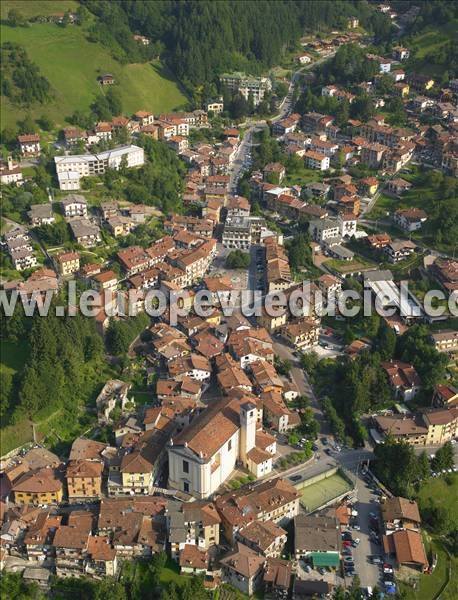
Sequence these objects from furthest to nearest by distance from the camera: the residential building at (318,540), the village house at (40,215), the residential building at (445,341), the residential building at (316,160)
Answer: the residential building at (316,160) → the village house at (40,215) → the residential building at (445,341) → the residential building at (318,540)

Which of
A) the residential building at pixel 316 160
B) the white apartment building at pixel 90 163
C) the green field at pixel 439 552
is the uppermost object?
the white apartment building at pixel 90 163

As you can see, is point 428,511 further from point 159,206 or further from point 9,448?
point 159,206

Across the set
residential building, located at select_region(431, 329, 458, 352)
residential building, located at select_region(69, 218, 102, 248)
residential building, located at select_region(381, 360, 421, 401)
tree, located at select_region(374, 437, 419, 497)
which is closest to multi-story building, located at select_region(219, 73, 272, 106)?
residential building, located at select_region(69, 218, 102, 248)

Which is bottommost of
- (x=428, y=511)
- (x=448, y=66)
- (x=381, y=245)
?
(x=428, y=511)

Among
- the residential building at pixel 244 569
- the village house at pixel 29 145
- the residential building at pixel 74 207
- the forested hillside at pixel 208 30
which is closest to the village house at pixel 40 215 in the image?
the residential building at pixel 74 207

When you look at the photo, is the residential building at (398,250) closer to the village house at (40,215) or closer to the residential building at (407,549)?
the residential building at (407,549)

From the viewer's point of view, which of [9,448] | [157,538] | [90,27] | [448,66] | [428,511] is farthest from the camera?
[90,27]

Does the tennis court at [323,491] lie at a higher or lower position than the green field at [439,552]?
higher

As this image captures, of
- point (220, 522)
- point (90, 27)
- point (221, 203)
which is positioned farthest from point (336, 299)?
point (90, 27)
